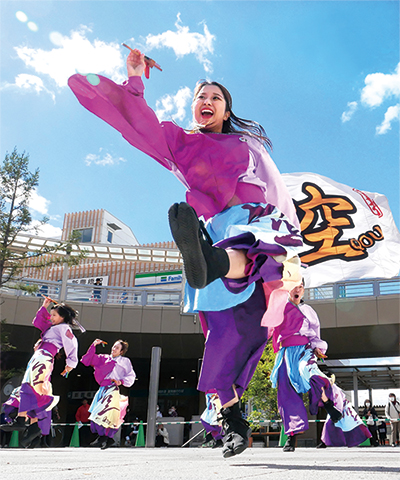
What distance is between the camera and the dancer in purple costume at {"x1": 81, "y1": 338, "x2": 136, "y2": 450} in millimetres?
6391

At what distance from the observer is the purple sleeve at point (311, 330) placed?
5.34 meters

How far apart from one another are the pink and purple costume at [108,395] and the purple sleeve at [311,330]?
280cm

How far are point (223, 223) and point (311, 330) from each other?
3.50 meters

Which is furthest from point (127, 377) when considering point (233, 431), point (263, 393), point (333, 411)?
point (263, 393)

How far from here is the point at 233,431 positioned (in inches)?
85.4

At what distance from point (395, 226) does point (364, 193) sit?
1114 millimetres

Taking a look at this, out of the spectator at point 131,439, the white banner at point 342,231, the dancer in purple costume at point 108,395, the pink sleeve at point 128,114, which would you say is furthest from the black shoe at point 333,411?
the spectator at point 131,439

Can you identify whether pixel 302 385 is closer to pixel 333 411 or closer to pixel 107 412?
pixel 333 411

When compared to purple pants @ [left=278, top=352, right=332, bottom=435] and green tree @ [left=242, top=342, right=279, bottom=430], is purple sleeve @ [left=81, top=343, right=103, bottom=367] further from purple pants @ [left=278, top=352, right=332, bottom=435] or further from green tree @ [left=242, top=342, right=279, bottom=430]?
green tree @ [left=242, top=342, right=279, bottom=430]

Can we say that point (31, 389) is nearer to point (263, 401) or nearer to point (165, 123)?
point (165, 123)

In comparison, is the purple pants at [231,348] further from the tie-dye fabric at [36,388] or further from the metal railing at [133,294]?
the metal railing at [133,294]

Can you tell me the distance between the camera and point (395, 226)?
11.5 meters

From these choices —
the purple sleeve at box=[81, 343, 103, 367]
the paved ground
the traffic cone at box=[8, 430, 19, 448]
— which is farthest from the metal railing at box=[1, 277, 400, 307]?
the paved ground

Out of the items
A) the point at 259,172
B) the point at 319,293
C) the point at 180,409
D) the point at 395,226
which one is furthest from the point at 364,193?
the point at 180,409
